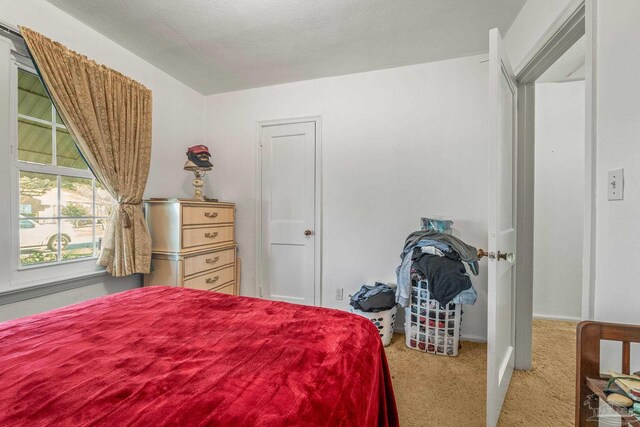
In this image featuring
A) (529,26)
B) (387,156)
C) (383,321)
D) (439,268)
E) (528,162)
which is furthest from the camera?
(387,156)

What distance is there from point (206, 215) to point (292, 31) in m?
1.75

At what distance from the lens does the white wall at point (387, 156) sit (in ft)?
8.21

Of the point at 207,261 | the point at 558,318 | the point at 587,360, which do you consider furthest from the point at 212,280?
the point at 558,318

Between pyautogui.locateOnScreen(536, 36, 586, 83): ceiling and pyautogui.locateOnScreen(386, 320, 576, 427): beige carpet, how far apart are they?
2.40m

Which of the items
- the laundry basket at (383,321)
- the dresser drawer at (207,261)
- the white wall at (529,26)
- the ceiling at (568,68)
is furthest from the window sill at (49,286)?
the ceiling at (568,68)

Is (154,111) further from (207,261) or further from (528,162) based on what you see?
(528,162)

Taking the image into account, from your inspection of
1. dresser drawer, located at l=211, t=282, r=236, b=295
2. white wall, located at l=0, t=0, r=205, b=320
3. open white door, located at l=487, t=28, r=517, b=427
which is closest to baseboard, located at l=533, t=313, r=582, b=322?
open white door, located at l=487, t=28, r=517, b=427

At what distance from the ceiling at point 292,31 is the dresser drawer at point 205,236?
1.58m

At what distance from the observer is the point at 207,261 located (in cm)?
263

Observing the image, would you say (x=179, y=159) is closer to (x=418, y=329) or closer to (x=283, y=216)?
(x=283, y=216)

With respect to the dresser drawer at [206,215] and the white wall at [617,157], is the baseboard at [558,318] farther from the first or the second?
the dresser drawer at [206,215]

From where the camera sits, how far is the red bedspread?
2.09ft

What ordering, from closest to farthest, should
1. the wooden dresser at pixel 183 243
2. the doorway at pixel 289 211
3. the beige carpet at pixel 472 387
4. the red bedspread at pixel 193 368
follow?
1. the red bedspread at pixel 193 368
2. the beige carpet at pixel 472 387
3. the wooden dresser at pixel 183 243
4. the doorway at pixel 289 211

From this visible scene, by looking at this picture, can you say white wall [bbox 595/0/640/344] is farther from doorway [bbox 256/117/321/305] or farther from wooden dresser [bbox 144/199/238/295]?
wooden dresser [bbox 144/199/238/295]
